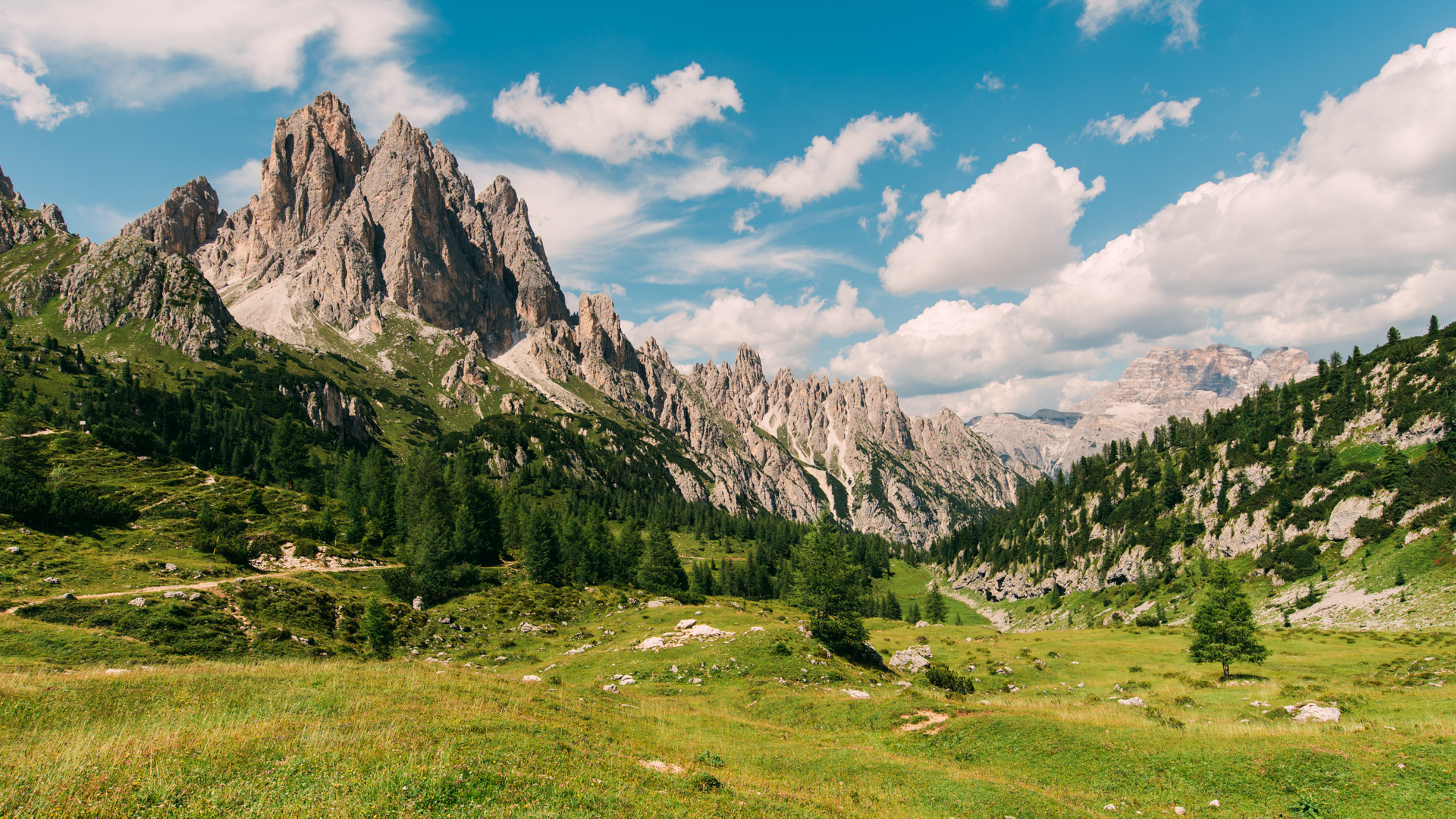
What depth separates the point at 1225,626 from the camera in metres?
50.7

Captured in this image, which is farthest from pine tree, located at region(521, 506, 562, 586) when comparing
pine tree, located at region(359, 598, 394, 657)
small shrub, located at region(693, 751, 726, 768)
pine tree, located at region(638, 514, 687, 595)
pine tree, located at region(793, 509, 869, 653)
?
small shrub, located at region(693, 751, 726, 768)

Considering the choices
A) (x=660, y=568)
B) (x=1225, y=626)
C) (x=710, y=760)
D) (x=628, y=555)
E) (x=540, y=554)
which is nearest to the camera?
(x=710, y=760)

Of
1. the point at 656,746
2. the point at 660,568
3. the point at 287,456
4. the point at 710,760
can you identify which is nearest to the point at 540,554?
A: the point at 660,568

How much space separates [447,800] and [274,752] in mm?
5433

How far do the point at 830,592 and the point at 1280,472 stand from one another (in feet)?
418

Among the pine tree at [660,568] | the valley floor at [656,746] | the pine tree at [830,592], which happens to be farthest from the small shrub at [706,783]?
the pine tree at [660,568]

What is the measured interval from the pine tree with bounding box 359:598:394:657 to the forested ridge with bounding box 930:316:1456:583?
445ft

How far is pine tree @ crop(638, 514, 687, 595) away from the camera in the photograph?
298 ft

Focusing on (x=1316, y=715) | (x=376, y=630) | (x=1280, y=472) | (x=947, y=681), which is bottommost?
(x=947, y=681)

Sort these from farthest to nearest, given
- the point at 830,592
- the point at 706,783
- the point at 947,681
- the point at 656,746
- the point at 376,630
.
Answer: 1. the point at 830,592
2. the point at 947,681
3. the point at 376,630
4. the point at 656,746
5. the point at 706,783

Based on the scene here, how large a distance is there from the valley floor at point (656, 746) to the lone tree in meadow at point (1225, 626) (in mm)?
8618

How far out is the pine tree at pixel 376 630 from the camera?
45781 mm

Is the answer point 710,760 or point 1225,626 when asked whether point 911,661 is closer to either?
point 1225,626

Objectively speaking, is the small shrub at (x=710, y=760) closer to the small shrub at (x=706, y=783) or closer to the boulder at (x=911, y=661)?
the small shrub at (x=706, y=783)
